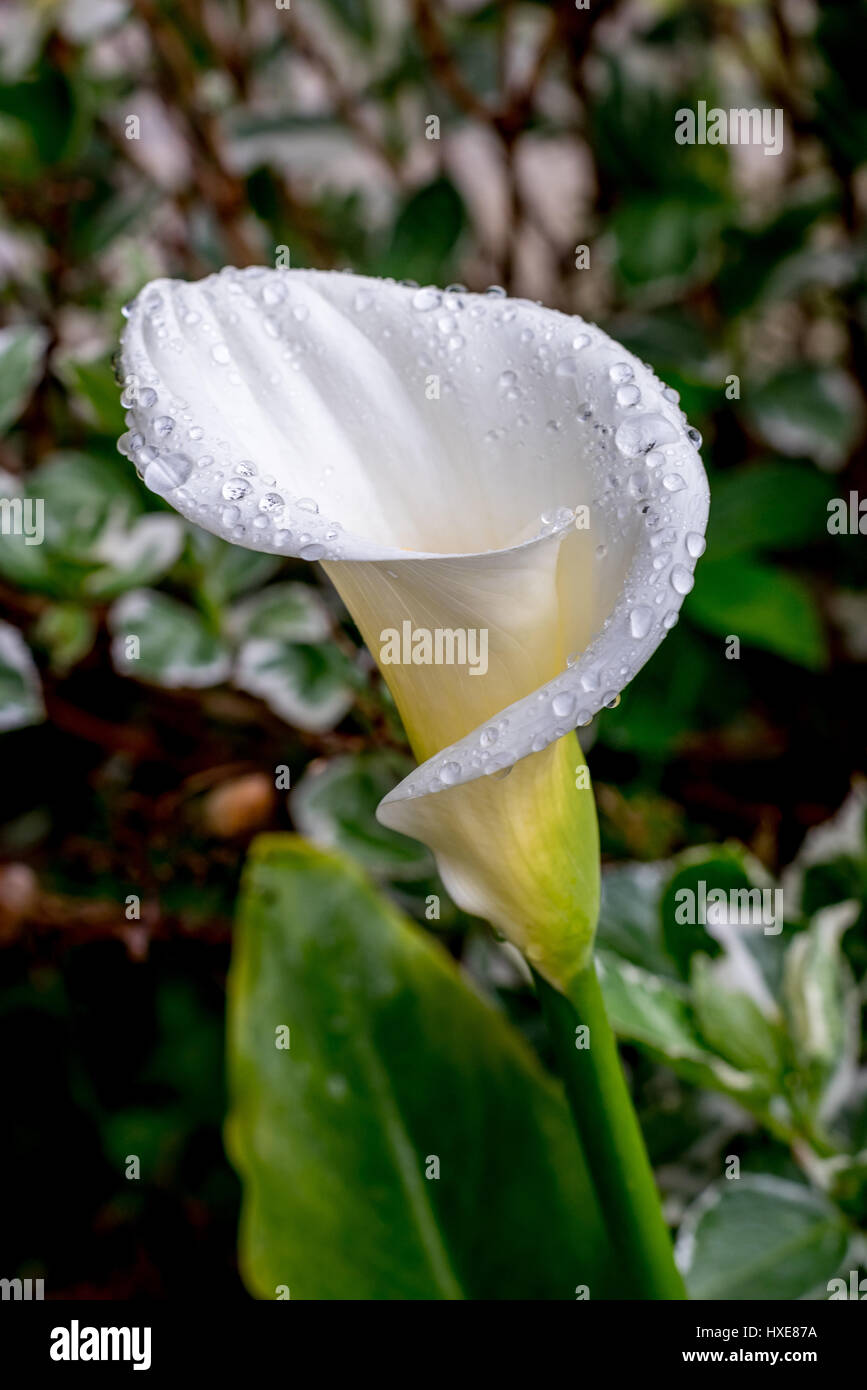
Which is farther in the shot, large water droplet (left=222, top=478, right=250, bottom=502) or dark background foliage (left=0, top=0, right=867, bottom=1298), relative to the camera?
dark background foliage (left=0, top=0, right=867, bottom=1298)

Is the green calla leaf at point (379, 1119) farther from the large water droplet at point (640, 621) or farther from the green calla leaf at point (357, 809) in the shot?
the large water droplet at point (640, 621)

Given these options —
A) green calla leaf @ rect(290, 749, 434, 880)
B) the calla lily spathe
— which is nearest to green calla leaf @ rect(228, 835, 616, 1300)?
green calla leaf @ rect(290, 749, 434, 880)

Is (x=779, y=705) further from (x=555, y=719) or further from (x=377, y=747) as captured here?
(x=555, y=719)

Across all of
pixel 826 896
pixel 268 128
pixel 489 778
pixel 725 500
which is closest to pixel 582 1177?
pixel 826 896

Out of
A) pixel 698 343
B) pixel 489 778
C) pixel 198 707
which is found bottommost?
pixel 489 778

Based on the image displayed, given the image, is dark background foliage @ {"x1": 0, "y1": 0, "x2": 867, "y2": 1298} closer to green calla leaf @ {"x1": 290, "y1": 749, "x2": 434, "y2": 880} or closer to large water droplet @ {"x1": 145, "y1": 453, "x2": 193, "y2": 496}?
green calla leaf @ {"x1": 290, "y1": 749, "x2": 434, "y2": 880}

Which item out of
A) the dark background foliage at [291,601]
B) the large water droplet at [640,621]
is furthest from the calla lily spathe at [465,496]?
the dark background foliage at [291,601]

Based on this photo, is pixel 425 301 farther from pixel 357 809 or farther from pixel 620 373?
pixel 357 809
